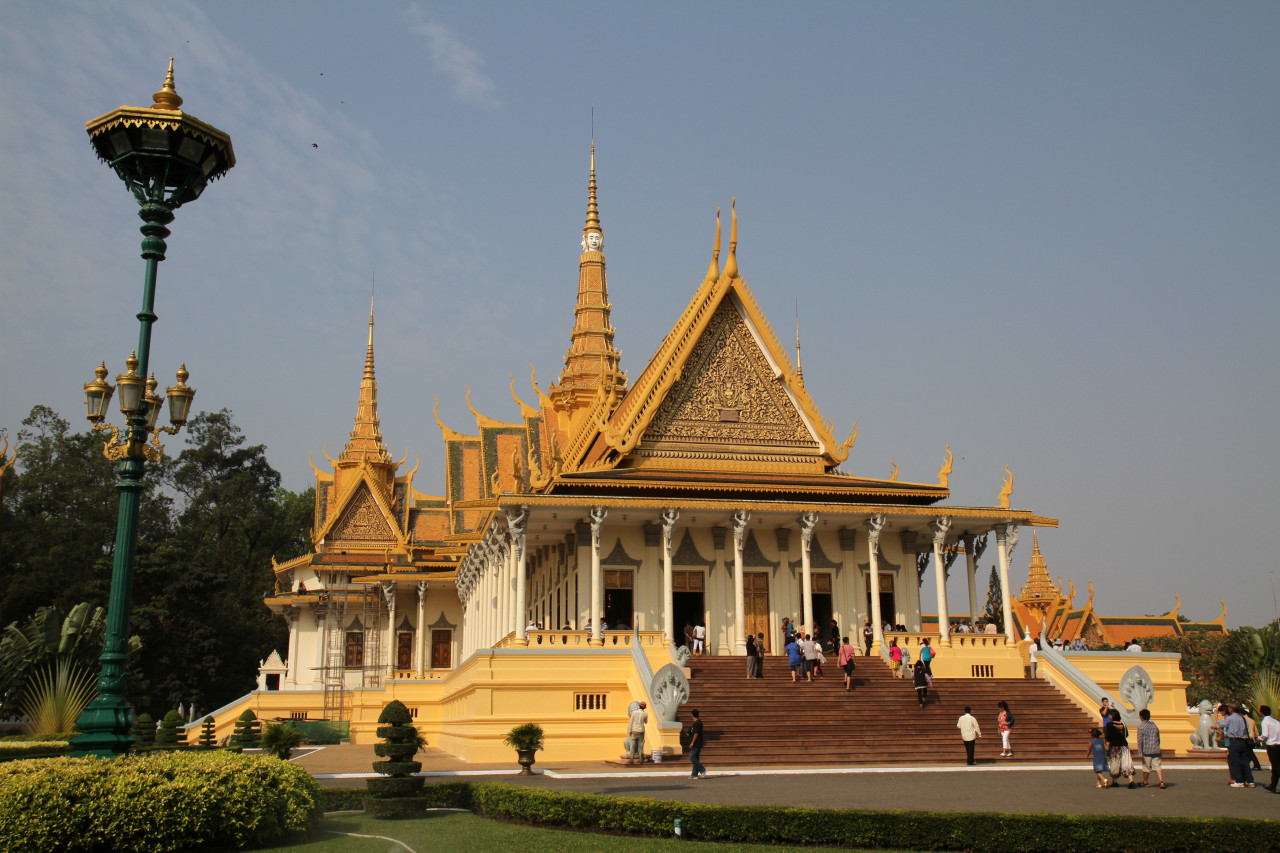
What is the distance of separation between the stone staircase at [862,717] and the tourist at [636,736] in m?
1.04

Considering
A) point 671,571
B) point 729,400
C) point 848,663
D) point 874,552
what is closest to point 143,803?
point 848,663

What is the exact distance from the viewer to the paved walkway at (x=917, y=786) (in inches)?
450

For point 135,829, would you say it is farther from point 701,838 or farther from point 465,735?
point 465,735

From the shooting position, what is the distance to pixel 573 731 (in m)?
19.5

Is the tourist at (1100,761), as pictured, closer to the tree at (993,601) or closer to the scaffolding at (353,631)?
the scaffolding at (353,631)

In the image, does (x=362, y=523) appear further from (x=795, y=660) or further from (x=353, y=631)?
(x=795, y=660)

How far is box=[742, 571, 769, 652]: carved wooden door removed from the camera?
2480 centimetres

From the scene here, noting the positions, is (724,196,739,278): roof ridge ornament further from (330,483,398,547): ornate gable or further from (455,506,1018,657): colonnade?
(330,483,398,547): ornate gable

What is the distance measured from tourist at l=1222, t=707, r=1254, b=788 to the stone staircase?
3554mm

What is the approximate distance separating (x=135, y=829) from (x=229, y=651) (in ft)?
120

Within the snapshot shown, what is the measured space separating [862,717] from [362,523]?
1136 inches

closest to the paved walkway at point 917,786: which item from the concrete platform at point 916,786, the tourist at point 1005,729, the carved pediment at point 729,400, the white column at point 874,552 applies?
the concrete platform at point 916,786

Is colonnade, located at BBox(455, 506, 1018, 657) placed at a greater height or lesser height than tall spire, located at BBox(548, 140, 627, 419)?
lesser

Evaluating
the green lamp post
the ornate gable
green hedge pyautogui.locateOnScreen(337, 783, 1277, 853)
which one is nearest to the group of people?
green hedge pyautogui.locateOnScreen(337, 783, 1277, 853)
